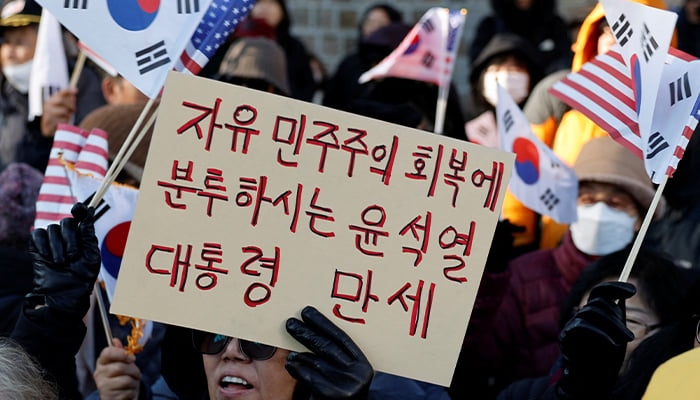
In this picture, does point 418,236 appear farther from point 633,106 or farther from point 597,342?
point 633,106

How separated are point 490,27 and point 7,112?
3.34 meters

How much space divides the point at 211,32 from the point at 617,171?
73.8 inches

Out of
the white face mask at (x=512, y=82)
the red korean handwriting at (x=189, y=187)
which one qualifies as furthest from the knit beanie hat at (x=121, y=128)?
the white face mask at (x=512, y=82)

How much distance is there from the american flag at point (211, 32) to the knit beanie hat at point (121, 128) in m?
0.80

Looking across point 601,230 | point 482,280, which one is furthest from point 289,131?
point 601,230

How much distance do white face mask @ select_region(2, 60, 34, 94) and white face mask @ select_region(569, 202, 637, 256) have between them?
304 cm

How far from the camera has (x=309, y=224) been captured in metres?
2.54

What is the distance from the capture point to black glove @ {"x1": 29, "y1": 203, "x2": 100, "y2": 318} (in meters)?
2.69

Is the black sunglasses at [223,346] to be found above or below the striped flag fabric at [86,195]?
below

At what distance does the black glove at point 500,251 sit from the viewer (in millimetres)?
3873

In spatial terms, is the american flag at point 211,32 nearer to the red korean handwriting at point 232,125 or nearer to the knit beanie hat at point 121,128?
the red korean handwriting at point 232,125

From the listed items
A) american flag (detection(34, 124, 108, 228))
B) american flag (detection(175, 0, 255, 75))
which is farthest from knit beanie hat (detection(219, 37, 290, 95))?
american flag (detection(175, 0, 255, 75))

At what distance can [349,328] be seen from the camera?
251 cm

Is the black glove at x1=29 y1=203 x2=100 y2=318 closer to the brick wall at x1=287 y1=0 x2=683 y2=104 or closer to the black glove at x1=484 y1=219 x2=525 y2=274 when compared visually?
the black glove at x1=484 y1=219 x2=525 y2=274
